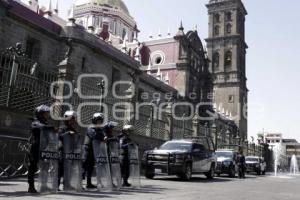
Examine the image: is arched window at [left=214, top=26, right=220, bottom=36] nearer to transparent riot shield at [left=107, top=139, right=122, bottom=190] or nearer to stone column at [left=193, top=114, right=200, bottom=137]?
stone column at [left=193, top=114, right=200, bottom=137]

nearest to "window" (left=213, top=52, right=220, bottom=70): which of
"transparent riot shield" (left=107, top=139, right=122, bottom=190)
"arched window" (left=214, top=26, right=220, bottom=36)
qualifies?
"arched window" (left=214, top=26, right=220, bottom=36)

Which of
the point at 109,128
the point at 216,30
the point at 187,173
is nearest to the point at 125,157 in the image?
the point at 109,128

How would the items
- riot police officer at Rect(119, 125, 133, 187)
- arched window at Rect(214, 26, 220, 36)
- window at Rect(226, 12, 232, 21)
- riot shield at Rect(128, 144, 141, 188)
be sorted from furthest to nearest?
1. arched window at Rect(214, 26, 220, 36)
2. window at Rect(226, 12, 232, 21)
3. riot police officer at Rect(119, 125, 133, 187)
4. riot shield at Rect(128, 144, 141, 188)

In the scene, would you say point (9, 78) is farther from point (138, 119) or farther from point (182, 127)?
point (182, 127)

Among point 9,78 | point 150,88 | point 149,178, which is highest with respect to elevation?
point 150,88

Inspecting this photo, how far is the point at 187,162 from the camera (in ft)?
51.2

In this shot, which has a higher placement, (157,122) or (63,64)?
(63,64)

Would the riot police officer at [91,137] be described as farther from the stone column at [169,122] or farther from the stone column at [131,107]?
the stone column at [169,122]

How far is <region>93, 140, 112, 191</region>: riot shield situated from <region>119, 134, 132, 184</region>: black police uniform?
6.28 feet

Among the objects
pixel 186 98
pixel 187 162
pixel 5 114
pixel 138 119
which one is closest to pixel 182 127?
pixel 138 119

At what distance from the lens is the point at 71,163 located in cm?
814

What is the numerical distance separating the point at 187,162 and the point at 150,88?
25.8 metres

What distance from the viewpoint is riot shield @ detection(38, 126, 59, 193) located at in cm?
739

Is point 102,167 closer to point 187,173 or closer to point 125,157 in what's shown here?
point 125,157
